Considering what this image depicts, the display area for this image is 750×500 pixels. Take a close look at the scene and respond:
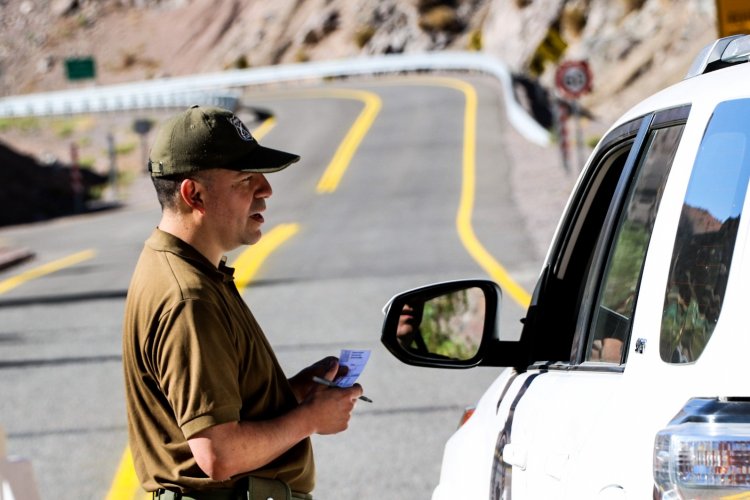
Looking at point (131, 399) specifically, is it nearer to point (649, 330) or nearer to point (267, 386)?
point (267, 386)

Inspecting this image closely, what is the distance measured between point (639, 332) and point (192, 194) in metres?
1.30

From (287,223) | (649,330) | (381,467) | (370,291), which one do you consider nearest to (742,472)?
(649,330)

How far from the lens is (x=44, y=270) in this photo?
67.2 ft

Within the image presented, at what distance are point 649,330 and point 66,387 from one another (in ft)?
29.0

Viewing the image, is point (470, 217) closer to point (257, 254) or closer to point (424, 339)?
point (257, 254)

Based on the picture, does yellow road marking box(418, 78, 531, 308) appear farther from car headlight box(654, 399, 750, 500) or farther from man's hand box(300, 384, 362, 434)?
car headlight box(654, 399, 750, 500)

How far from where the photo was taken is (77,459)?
26.7 feet

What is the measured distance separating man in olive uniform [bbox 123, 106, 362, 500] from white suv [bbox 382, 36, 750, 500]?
466mm

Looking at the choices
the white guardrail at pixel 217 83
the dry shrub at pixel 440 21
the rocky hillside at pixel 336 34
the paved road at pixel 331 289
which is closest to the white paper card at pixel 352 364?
the paved road at pixel 331 289

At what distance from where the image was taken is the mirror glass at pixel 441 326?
139 inches

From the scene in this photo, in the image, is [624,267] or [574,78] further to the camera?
[574,78]

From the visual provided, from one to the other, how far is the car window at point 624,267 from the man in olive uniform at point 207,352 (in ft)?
2.12

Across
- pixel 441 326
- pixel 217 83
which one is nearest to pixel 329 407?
pixel 441 326

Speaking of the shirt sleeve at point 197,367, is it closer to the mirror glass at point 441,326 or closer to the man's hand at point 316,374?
the man's hand at point 316,374
